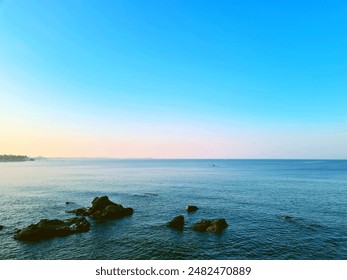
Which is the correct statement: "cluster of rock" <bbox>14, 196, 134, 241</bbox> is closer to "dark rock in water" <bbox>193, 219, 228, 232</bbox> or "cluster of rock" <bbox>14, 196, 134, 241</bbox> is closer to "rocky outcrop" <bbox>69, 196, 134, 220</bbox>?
"rocky outcrop" <bbox>69, 196, 134, 220</bbox>

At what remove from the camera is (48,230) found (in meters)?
33.9

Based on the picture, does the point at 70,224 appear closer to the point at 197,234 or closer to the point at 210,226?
the point at 197,234

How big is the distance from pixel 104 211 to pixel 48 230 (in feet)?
41.7

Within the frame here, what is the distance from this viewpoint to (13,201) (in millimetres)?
58438

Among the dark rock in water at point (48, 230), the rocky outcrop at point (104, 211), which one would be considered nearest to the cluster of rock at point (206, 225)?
the rocky outcrop at point (104, 211)

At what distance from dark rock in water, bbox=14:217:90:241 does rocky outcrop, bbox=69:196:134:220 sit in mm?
6233

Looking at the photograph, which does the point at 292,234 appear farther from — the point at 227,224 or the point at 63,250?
the point at 63,250

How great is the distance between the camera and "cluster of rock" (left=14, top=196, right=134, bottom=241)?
107 ft

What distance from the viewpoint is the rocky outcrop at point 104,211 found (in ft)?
146

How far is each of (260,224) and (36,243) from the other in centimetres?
3656
